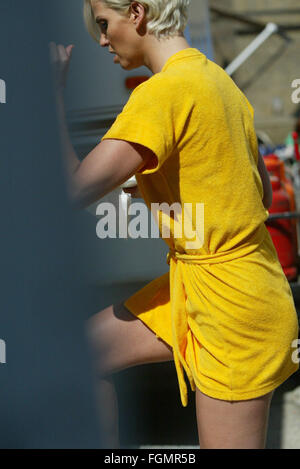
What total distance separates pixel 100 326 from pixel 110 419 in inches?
9.9

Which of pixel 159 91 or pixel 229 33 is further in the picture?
pixel 229 33

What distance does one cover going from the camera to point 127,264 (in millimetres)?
2459

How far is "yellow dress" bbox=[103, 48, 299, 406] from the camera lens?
1.45 m

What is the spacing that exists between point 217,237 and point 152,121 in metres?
0.31

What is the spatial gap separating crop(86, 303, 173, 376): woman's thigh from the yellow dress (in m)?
0.13

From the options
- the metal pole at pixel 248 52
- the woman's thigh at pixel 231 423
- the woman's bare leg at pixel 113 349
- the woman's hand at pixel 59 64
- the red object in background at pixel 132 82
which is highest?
the metal pole at pixel 248 52

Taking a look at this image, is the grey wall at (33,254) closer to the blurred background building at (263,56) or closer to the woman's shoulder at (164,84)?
the woman's shoulder at (164,84)

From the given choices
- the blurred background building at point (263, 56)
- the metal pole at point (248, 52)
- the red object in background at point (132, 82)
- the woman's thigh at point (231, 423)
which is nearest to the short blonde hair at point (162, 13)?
the woman's thigh at point (231, 423)

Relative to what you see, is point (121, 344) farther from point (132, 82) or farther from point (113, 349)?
point (132, 82)

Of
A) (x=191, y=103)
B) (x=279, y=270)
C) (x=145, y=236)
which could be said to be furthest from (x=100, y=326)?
(x=145, y=236)

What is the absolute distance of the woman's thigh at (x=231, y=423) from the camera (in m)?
Result: 1.53

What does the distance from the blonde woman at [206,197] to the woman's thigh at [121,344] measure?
0.12 m

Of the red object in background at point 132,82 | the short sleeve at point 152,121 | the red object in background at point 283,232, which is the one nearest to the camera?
the short sleeve at point 152,121
